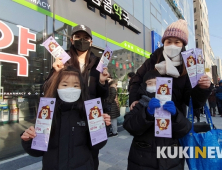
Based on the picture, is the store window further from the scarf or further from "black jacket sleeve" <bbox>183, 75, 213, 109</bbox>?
"black jacket sleeve" <bbox>183, 75, 213, 109</bbox>

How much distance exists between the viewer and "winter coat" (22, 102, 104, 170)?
1.26m

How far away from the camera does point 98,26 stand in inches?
227

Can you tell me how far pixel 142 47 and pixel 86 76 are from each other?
779 centimetres

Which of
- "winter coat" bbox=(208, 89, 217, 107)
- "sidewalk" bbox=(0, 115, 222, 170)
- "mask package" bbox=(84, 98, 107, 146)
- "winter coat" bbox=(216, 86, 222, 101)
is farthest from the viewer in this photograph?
"winter coat" bbox=(208, 89, 217, 107)

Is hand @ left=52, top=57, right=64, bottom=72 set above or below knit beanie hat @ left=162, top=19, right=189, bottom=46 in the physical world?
below

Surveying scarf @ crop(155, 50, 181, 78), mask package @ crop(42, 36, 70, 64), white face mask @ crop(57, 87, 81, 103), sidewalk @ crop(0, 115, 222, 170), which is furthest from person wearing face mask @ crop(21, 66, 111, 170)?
sidewalk @ crop(0, 115, 222, 170)

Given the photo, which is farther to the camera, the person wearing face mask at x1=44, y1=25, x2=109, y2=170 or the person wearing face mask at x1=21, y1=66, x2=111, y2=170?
the person wearing face mask at x1=44, y1=25, x2=109, y2=170

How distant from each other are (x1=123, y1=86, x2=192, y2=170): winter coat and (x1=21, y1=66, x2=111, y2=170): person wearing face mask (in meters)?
0.26

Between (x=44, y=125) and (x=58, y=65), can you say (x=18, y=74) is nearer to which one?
(x=58, y=65)

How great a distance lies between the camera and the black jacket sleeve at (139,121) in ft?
4.13

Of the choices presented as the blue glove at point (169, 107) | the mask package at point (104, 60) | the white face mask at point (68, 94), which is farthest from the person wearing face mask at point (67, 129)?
the blue glove at point (169, 107)

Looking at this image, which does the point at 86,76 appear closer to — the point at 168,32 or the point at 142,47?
the point at 168,32

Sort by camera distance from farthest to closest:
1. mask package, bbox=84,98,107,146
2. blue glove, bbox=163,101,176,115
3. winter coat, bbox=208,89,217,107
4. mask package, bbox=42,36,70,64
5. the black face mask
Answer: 1. winter coat, bbox=208,89,217,107
2. the black face mask
3. mask package, bbox=42,36,70,64
4. mask package, bbox=84,98,107,146
5. blue glove, bbox=163,101,176,115

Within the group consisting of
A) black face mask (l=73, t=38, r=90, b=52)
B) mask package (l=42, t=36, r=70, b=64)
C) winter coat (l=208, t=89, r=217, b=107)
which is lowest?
winter coat (l=208, t=89, r=217, b=107)
